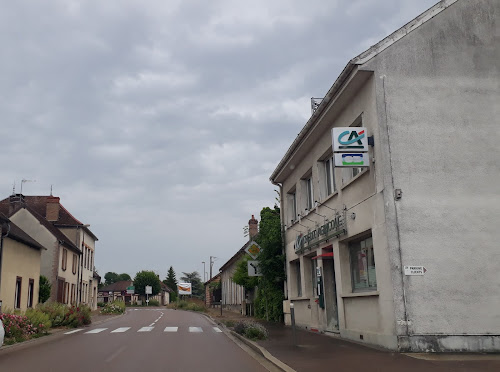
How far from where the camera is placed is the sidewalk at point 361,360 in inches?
343

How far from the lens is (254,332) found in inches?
575

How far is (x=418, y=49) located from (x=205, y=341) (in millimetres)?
10462

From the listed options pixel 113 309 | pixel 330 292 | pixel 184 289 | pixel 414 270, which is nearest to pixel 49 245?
pixel 113 309

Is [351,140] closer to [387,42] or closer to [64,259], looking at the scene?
[387,42]

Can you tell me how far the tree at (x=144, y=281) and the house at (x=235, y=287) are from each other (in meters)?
39.1

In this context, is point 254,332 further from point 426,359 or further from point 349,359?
point 426,359

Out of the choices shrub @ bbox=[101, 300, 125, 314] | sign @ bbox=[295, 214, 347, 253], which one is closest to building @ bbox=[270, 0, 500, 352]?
sign @ bbox=[295, 214, 347, 253]

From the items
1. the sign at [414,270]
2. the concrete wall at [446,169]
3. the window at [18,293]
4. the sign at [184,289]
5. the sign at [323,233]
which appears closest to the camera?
the concrete wall at [446,169]

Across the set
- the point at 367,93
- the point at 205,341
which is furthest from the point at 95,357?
the point at 367,93


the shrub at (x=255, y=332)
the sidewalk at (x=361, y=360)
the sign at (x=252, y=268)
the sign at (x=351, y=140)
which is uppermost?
the sign at (x=351, y=140)

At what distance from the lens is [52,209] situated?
4212 cm

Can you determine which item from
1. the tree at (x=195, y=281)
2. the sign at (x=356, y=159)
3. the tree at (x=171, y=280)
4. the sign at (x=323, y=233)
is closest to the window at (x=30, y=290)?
the sign at (x=323, y=233)

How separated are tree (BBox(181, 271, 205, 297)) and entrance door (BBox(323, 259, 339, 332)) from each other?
126643mm

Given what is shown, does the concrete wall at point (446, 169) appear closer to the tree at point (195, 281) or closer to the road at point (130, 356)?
the road at point (130, 356)
